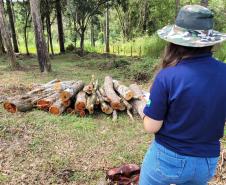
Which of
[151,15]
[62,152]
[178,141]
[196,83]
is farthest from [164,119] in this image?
[151,15]

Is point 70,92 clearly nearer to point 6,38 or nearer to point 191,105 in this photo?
point 191,105

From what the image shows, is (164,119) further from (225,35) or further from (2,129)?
(2,129)

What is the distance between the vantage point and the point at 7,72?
11.9m

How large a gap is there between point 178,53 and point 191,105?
1.03ft

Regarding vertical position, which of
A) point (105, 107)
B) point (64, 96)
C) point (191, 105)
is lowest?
point (105, 107)

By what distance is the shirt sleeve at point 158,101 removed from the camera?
2.00 metres

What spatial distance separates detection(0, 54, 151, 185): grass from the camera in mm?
4652

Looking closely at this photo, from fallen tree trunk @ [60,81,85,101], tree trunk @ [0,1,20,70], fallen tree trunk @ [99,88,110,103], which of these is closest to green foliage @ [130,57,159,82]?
fallen tree trunk @ [99,88,110,103]

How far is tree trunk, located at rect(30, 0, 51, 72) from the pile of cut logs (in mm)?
4176

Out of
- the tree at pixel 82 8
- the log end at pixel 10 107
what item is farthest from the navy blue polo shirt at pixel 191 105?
the tree at pixel 82 8

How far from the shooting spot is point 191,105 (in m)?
2.01

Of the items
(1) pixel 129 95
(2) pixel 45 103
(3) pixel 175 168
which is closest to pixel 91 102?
(1) pixel 129 95

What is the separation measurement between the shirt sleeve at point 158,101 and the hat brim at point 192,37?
0.24 metres

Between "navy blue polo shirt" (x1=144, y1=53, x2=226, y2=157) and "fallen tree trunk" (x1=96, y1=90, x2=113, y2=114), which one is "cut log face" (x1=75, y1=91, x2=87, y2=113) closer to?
"fallen tree trunk" (x1=96, y1=90, x2=113, y2=114)
